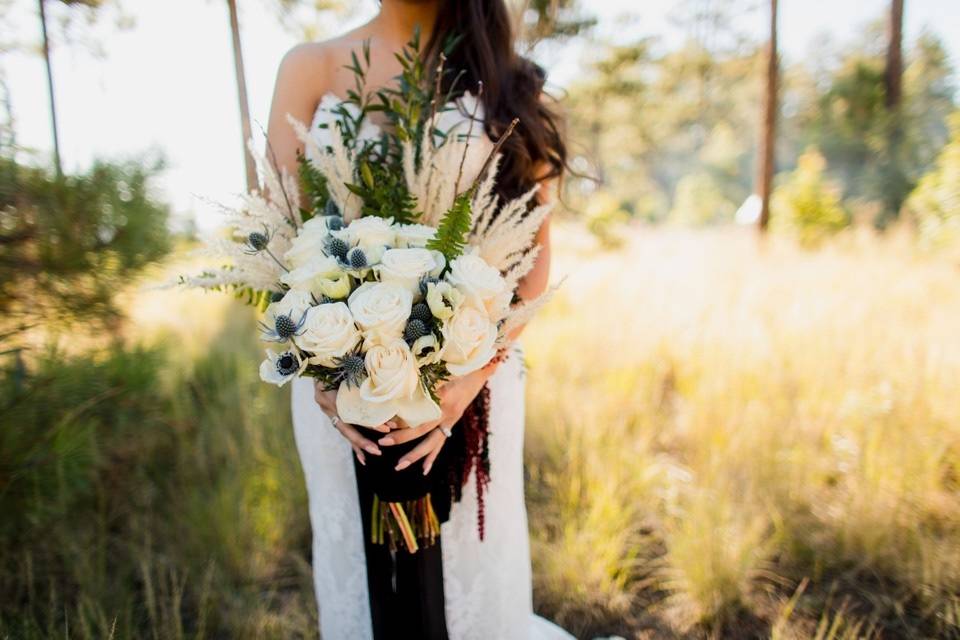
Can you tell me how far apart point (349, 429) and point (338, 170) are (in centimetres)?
56

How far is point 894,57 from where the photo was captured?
10570 millimetres

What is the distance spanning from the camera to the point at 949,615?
1.90 metres

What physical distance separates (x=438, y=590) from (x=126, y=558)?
1.96 metres

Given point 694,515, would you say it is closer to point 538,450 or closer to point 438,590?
point 538,450

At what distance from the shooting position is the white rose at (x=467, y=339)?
101 cm

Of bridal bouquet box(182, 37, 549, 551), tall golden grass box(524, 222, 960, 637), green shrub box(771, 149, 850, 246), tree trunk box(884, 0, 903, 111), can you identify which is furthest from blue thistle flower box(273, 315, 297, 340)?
tree trunk box(884, 0, 903, 111)

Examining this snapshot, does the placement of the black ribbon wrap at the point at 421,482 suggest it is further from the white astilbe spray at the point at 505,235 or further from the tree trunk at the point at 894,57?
the tree trunk at the point at 894,57

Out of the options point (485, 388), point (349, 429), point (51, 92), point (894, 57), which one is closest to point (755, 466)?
point (485, 388)

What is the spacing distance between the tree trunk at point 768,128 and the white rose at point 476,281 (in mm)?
9986

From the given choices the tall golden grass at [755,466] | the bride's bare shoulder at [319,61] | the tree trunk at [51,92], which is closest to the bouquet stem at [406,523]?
the bride's bare shoulder at [319,61]

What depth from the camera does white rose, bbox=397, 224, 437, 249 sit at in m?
1.12

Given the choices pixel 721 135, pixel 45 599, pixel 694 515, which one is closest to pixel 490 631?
pixel 694 515

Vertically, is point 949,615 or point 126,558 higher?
point 126,558

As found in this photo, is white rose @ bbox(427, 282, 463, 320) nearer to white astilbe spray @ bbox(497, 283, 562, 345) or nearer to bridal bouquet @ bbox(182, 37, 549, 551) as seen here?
bridal bouquet @ bbox(182, 37, 549, 551)
